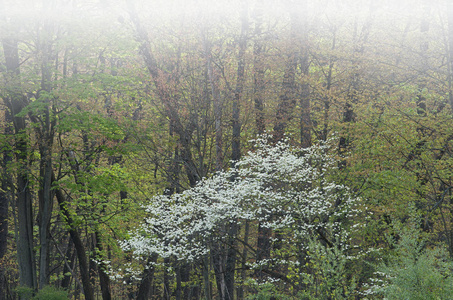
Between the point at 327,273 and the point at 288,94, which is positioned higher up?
the point at 288,94

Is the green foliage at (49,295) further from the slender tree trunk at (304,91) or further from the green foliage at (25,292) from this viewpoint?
the slender tree trunk at (304,91)

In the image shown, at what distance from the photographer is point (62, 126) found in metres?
12.8

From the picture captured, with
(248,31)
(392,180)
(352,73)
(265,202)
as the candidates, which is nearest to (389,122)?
(392,180)

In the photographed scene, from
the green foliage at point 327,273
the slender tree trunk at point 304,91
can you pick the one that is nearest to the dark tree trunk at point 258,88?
the slender tree trunk at point 304,91

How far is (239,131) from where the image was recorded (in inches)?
550

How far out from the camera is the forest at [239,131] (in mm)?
11086

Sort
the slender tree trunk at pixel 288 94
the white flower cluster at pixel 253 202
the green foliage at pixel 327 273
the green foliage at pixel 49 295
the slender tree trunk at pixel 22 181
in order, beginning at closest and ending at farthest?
the green foliage at pixel 327 273
the white flower cluster at pixel 253 202
the green foliage at pixel 49 295
the slender tree trunk at pixel 22 181
the slender tree trunk at pixel 288 94

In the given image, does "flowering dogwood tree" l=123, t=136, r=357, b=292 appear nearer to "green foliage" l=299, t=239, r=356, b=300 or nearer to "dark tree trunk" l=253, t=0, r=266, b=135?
"dark tree trunk" l=253, t=0, r=266, b=135

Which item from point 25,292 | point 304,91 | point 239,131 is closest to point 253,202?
point 239,131

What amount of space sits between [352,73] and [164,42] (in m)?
6.92

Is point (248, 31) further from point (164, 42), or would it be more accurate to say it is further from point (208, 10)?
point (164, 42)

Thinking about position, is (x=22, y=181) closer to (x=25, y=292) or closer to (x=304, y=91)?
(x=25, y=292)

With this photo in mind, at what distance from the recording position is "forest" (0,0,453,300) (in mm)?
11086

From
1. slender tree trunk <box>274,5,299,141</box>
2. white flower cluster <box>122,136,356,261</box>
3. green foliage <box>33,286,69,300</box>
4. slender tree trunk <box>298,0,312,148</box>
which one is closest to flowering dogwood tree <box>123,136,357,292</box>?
white flower cluster <box>122,136,356,261</box>
